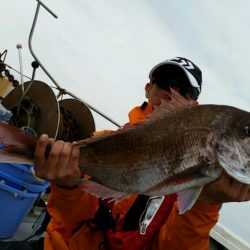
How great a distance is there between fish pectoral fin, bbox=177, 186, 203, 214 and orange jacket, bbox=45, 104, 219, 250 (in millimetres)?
481

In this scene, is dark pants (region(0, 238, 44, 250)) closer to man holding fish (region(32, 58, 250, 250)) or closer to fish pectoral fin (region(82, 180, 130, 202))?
man holding fish (region(32, 58, 250, 250))

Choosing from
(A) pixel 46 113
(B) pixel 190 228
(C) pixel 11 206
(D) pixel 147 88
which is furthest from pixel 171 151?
(A) pixel 46 113

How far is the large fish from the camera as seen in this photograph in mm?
2445

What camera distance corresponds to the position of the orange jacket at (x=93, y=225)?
3024 millimetres

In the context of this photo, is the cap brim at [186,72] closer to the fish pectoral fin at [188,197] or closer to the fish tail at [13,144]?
the fish pectoral fin at [188,197]

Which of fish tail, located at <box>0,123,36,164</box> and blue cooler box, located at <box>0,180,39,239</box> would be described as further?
blue cooler box, located at <box>0,180,39,239</box>

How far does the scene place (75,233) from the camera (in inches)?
133

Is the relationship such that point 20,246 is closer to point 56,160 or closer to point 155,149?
point 56,160

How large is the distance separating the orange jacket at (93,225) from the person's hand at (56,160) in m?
Result: 0.36

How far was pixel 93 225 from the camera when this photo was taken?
135 inches

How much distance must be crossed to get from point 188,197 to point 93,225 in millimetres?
1182

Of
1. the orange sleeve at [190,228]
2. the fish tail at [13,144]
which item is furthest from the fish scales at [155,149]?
the orange sleeve at [190,228]

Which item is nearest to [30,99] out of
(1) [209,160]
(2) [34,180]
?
(2) [34,180]

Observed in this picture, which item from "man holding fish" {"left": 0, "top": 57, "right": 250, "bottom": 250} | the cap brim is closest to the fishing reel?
the cap brim
